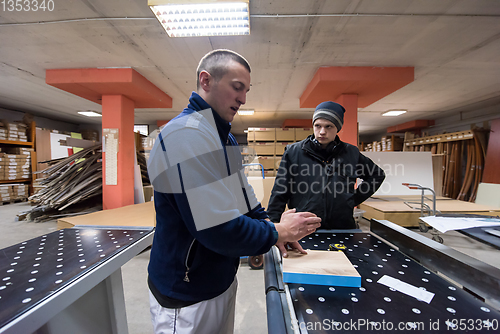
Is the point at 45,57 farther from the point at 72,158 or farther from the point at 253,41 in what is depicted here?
the point at 253,41

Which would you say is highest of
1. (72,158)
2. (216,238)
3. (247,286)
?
(72,158)

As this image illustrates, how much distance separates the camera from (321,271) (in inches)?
26.0

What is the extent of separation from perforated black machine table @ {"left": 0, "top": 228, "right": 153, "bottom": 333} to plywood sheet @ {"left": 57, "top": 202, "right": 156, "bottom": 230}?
1400mm

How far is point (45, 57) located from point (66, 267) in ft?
13.1

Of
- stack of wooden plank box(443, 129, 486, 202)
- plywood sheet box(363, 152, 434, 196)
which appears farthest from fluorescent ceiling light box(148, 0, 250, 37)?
stack of wooden plank box(443, 129, 486, 202)

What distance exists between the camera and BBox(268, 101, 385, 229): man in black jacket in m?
1.48

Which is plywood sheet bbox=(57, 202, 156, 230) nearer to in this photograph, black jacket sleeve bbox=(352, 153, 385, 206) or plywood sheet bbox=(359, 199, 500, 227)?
black jacket sleeve bbox=(352, 153, 385, 206)

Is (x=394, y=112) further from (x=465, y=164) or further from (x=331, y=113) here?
(x=331, y=113)

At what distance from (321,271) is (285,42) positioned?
303 centimetres

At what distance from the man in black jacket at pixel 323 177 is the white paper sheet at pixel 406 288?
79 centimetres

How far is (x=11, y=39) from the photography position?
2756 mm

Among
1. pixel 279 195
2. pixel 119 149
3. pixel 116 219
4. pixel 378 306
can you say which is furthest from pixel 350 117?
pixel 119 149

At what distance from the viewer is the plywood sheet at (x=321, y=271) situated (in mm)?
636

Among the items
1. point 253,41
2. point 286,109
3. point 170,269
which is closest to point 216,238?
point 170,269
